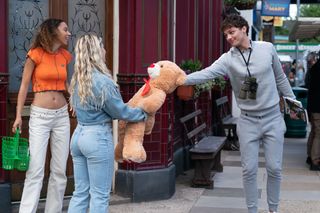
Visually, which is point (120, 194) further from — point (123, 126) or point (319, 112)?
point (319, 112)

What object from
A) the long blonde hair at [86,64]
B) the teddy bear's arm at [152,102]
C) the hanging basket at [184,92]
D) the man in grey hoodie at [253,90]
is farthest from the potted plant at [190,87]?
the long blonde hair at [86,64]

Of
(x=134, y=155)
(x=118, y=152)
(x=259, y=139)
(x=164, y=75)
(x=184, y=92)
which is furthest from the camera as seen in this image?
(x=184, y=92)

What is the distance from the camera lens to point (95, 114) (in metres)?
4.36

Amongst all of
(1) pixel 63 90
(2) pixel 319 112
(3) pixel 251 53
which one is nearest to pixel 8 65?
(1) pixel 63 90

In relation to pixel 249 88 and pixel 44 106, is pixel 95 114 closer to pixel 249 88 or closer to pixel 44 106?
pixel 44 106

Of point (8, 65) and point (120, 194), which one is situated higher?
point (8, 65)

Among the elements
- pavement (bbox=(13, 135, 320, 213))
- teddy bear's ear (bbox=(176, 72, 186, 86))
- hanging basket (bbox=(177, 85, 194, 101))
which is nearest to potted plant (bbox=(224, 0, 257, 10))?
pavement (bbox=(13, 135, 320, 213))

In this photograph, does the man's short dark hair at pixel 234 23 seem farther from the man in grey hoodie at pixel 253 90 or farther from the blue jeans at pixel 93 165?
the blue jeans at pixel 93 165

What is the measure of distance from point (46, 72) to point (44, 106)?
1.00ft

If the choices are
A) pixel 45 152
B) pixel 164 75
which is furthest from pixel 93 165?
pixel 45 152

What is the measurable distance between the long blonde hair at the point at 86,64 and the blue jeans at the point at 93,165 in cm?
29

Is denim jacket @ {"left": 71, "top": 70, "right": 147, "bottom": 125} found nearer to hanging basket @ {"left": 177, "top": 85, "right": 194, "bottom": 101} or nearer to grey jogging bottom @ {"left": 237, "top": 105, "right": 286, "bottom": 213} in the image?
grey jogging bottom @ {"left": 237, "top": 105, "right": 286, "bottom": 213}

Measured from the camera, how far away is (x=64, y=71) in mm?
5336

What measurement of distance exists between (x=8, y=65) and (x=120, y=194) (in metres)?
1.97
